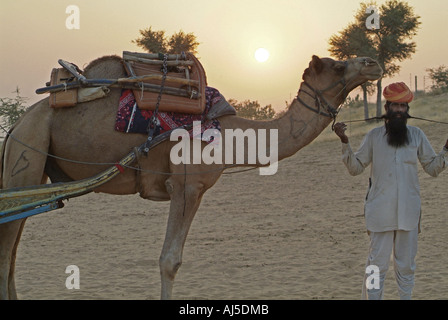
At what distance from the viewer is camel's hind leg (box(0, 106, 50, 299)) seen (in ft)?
18.2

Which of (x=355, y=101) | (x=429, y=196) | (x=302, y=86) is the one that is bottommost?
(x=429, y=196)

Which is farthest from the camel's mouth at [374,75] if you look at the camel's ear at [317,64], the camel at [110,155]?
the camel's ear at [317,64]

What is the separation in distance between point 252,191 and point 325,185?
205 cm

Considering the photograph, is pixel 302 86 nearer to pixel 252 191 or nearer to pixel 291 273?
pixel 291 273

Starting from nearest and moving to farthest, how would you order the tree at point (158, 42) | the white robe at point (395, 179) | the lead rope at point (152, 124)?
the white robe at point (395, 179) → the lead rope at point (152, 124) → the tree at point (158, 42)

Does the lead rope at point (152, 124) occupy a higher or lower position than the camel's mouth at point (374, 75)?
lower

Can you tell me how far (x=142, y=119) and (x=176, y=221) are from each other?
1004 millimetres

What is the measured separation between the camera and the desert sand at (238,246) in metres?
7.40

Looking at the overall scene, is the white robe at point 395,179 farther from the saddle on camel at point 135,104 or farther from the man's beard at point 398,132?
the saddle on camel at point 135,104

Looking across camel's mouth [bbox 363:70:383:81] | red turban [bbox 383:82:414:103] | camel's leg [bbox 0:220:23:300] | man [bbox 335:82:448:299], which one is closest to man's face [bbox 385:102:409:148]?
man [bbox 335:82:448:299]

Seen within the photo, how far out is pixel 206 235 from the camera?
1139 centimetres

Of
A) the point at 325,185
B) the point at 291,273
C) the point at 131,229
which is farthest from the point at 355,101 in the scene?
the point at 291,273

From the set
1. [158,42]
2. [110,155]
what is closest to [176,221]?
[110,155]

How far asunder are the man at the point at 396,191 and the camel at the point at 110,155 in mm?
657
